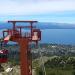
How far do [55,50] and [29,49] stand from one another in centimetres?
11690

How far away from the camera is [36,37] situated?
36188 mm

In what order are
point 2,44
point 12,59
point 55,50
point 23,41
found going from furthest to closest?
point 55,50 < point 12,59 < point 2,44 < point 23,41

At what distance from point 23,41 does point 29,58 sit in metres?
2.57

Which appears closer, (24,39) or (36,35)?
(24,39)

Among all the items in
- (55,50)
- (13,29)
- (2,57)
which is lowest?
(55,50)

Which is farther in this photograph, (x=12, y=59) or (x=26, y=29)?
(x=12, y=59)

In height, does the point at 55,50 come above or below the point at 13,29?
below

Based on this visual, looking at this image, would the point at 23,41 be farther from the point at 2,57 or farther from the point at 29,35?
the point at 2,57

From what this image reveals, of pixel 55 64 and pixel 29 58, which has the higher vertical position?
pixel 29 58

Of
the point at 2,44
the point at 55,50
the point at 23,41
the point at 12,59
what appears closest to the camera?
the point at 23,41

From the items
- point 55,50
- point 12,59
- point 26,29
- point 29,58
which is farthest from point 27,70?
point 55,50

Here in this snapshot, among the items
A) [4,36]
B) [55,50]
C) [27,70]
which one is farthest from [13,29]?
[55,50]

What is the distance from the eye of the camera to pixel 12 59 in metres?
94.5

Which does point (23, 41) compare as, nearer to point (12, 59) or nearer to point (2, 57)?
point (2, 57)
